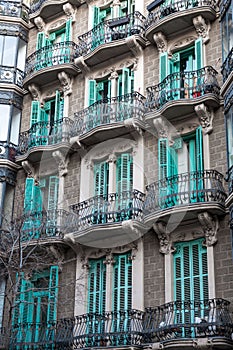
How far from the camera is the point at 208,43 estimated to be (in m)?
19.9

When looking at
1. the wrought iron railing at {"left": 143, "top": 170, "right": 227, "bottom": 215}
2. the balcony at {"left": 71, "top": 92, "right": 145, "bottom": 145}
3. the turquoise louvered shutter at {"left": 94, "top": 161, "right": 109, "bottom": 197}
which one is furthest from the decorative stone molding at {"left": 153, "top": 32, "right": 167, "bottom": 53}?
the wrought iron railing at {"left": 143, "top": 170, "right": 227, "bottom": 215}

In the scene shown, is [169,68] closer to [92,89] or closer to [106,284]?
[92,89]

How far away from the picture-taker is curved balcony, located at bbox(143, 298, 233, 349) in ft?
51.0

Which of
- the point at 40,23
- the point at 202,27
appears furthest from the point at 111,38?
the point at 40,23

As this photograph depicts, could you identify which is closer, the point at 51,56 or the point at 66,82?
the point at 66,82

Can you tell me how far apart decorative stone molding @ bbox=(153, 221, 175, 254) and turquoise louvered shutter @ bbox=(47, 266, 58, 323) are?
387 centimetres

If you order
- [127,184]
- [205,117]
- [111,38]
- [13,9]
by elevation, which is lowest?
[127,184]

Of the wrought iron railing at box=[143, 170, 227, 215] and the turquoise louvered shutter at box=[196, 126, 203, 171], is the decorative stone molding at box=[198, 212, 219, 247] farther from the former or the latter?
the turquoise louvered shutter at box=[196, 126, 203, 171]

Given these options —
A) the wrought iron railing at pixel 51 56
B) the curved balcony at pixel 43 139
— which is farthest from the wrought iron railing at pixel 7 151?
the wrought iron railing at pixel 51 56

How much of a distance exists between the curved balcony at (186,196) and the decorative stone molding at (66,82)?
627 centimetres

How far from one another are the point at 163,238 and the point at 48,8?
11873mm

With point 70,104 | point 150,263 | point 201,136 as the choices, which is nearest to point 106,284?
point 150,263

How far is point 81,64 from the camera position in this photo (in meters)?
22.5

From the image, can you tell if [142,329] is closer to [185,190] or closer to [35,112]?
[185,190]
